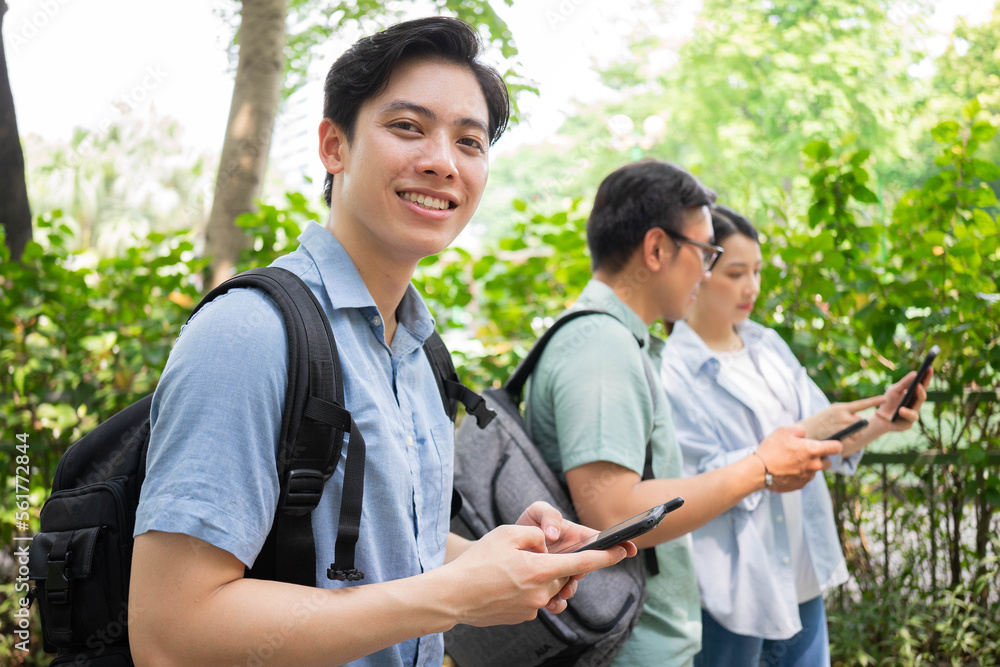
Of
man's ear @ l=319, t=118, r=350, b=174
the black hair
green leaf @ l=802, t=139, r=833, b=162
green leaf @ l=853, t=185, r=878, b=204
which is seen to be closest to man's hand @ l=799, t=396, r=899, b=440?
the black hair

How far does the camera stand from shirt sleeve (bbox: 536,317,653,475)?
1695mm

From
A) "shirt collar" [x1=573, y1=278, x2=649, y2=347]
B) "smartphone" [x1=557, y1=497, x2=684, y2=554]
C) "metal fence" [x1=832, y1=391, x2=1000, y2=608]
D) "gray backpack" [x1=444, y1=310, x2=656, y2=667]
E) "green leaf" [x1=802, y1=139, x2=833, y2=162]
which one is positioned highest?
"green leaf" [x1=802, y1=139, x2=833, y2=162]

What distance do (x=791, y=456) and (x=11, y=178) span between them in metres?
3.99

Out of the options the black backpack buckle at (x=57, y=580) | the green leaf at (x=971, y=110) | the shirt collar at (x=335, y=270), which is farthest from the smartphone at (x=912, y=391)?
the black backpack buckle at (x=57, y=580)

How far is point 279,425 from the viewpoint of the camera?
98 centimetres

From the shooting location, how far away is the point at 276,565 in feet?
3.27

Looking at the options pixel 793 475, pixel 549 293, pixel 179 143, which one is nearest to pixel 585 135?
pixel 179 143

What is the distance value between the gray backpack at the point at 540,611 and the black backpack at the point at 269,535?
74cm

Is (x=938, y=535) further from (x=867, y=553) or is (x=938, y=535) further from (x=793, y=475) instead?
(x=793, y=475)

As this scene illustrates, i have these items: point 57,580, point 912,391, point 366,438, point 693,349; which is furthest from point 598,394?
point 912,391

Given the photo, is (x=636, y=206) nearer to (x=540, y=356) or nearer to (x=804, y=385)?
(x=540, y=356)

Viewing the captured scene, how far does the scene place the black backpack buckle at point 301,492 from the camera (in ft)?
→ 3.20

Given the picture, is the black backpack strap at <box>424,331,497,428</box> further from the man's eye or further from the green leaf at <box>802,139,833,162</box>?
the green leaf at <box>802,139,833,162</box>

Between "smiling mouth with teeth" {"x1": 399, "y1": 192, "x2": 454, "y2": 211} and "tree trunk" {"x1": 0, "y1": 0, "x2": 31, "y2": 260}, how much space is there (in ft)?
11.0
